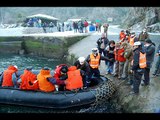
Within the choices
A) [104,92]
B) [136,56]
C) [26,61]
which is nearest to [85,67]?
[104,92]

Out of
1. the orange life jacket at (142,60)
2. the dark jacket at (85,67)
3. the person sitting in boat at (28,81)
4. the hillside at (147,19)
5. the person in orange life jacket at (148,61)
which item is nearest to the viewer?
the orange life jacket at (142,60)

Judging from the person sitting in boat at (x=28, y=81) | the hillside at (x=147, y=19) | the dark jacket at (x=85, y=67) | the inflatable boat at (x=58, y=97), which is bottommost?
the inflatable boat at (x=58, y=97)

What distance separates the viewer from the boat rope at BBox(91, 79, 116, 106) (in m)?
11.5

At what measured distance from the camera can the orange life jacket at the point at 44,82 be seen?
37.4 ft

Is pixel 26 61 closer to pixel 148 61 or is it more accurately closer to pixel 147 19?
pixel 148 61

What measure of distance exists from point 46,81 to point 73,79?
108cm

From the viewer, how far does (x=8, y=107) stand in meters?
12.1

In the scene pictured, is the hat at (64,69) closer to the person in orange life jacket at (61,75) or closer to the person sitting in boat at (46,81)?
the person in orange life jacket at (61,75)

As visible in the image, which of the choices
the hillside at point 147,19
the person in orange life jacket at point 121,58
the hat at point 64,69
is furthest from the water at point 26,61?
the hillside at point 147,19

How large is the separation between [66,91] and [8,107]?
274 centimetres

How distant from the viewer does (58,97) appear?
36.8 ft
